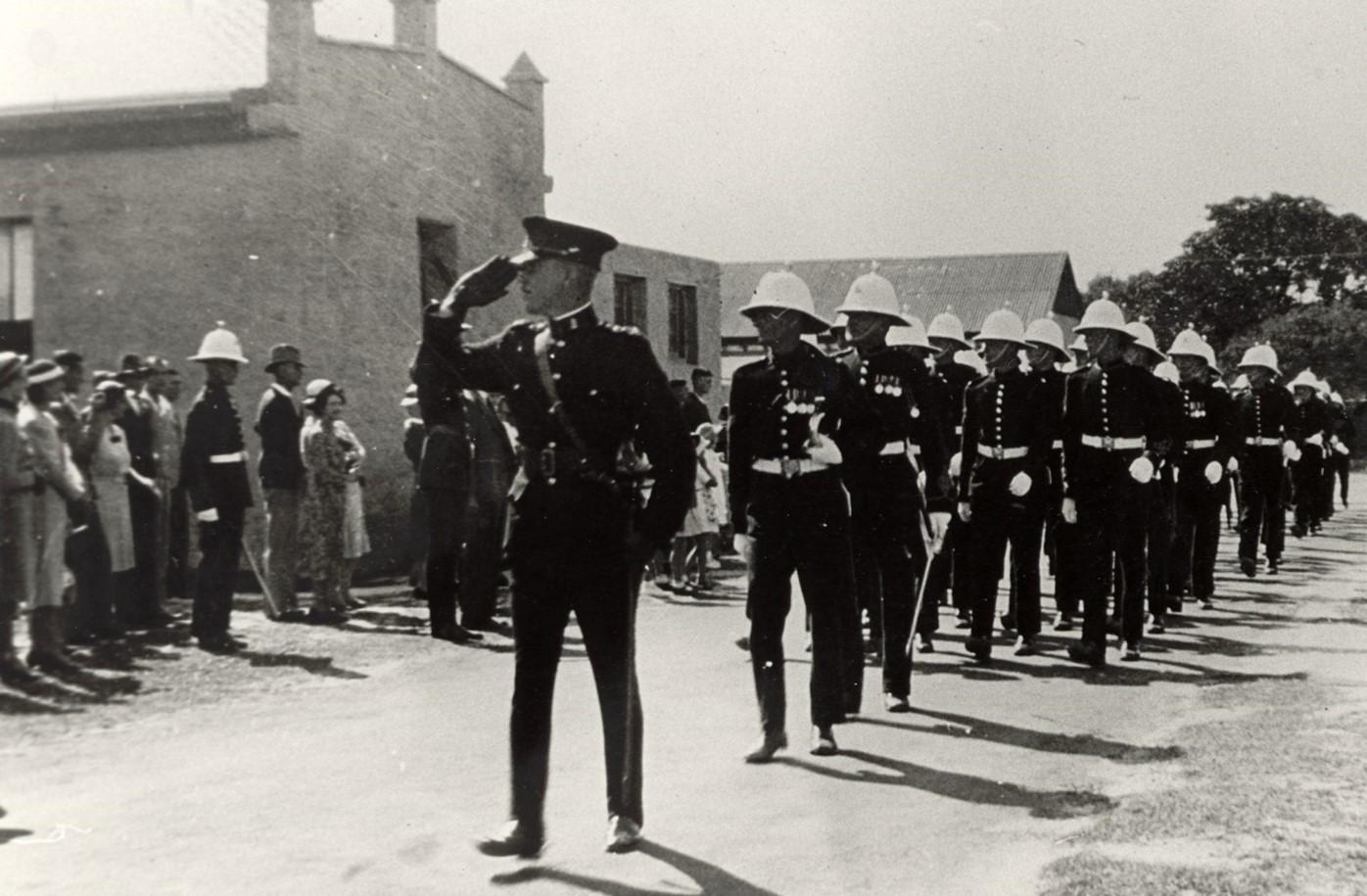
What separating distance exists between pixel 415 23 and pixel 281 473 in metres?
4.14

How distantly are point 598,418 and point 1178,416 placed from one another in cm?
635

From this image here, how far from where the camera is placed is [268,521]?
432 inches

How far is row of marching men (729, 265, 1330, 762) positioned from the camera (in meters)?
6.47

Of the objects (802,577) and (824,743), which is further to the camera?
(802,577)

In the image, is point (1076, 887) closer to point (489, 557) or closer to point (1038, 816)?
point (1038, 816)

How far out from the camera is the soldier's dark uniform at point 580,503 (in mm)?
4883

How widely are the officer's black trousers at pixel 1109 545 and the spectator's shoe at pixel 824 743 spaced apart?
3026 millimetres

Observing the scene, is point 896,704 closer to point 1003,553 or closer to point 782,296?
point 1003,553

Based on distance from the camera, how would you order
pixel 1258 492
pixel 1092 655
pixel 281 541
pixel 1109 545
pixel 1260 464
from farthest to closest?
1. pixel 1260 464
2. pixel 1258 492
3. pixel 281 541
4. pixel 1109 545
5. pixel 1092 655

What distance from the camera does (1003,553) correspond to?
913 cm

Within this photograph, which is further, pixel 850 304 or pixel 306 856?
pixel 850 304

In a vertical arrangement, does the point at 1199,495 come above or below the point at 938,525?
above

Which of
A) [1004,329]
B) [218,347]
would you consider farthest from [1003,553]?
[218,347]

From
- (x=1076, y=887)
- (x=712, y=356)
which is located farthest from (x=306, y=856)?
(x=712, y=356)
